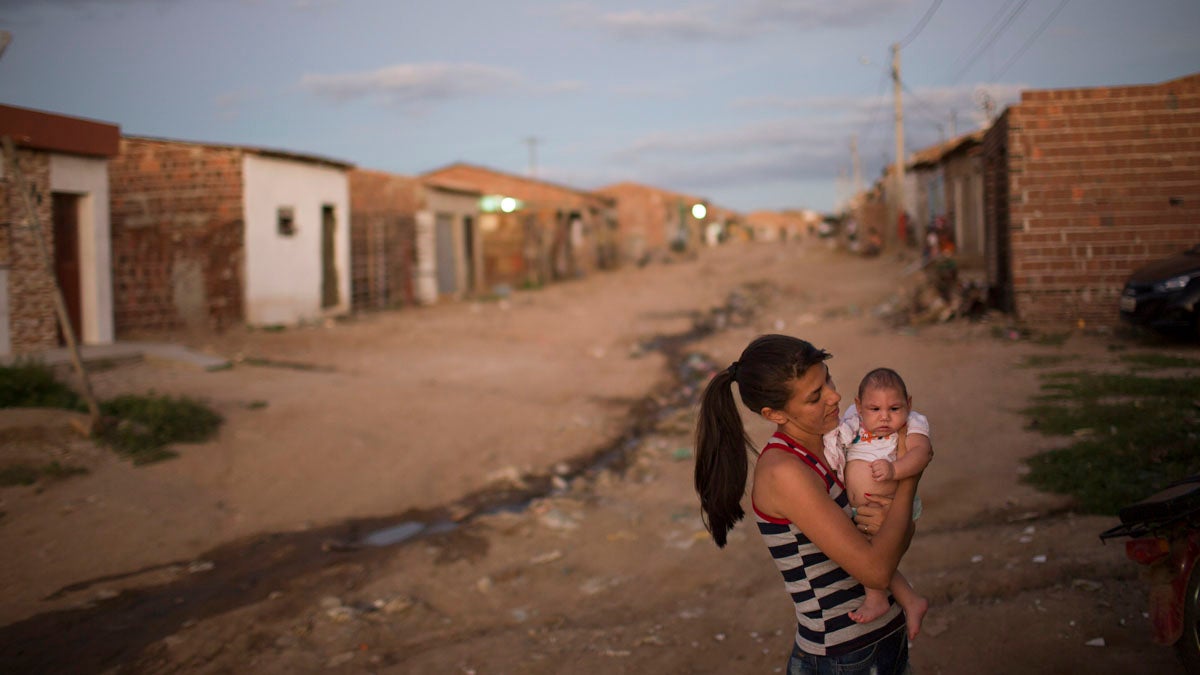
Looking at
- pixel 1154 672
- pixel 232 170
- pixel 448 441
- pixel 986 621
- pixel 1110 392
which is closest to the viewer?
pixel 1154 672

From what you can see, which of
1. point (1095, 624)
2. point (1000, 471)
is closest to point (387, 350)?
point (1000, 471)

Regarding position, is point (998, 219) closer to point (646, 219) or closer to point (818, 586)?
point (818, 586)

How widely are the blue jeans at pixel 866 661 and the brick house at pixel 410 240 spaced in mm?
18650

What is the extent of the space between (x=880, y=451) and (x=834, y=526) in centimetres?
26

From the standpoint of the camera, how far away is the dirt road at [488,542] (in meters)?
4.43

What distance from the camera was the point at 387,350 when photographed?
14.9 metres

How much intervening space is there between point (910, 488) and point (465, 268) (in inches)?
961

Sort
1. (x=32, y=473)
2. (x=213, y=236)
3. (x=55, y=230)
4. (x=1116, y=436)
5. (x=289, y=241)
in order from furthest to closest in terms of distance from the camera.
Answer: (x=289, y=241) < (x=213, y=236) < (x=55, y=230) < (x=32, y=473) < (x=1116, y=436)

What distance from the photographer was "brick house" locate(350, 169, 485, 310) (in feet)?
66.3

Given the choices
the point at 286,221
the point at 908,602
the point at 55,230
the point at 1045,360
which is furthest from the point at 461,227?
the point at 908,602

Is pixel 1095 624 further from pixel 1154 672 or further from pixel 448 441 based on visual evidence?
pixel 448 441

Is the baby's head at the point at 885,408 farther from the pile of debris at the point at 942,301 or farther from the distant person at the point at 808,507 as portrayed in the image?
the pile of debris at the point at 942,301

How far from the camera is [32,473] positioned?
282 inches

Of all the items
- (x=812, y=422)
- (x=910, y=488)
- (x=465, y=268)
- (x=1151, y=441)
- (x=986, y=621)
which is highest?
(x=465, y=268)
